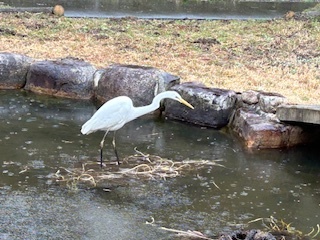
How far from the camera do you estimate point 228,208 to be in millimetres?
5082

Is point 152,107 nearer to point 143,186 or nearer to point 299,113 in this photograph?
point 143,186

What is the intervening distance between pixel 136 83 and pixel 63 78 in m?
0.97

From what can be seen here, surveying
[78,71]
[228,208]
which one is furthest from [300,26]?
[228,208]

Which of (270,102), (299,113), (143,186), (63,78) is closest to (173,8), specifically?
(63,78)

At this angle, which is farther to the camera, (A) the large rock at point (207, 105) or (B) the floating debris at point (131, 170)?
(A) the large rock at point (207, 105)

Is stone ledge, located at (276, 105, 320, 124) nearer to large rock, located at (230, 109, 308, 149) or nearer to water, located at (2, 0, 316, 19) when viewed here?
large rock, located at (230, 109, 308, 149)

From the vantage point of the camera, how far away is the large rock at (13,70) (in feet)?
26.5

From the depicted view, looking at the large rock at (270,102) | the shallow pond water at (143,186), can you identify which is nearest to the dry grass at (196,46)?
the large rock at (270,102)

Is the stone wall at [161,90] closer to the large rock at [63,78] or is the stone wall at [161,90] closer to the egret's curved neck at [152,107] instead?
the large rock at [63,78]

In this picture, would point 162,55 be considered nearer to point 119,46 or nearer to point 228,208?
point 119,46

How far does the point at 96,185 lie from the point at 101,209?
0.50m

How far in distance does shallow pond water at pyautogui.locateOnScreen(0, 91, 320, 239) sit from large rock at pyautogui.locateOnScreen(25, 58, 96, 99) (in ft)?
1.70

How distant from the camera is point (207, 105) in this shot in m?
7.04

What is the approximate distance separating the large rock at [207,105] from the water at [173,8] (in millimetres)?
6622
